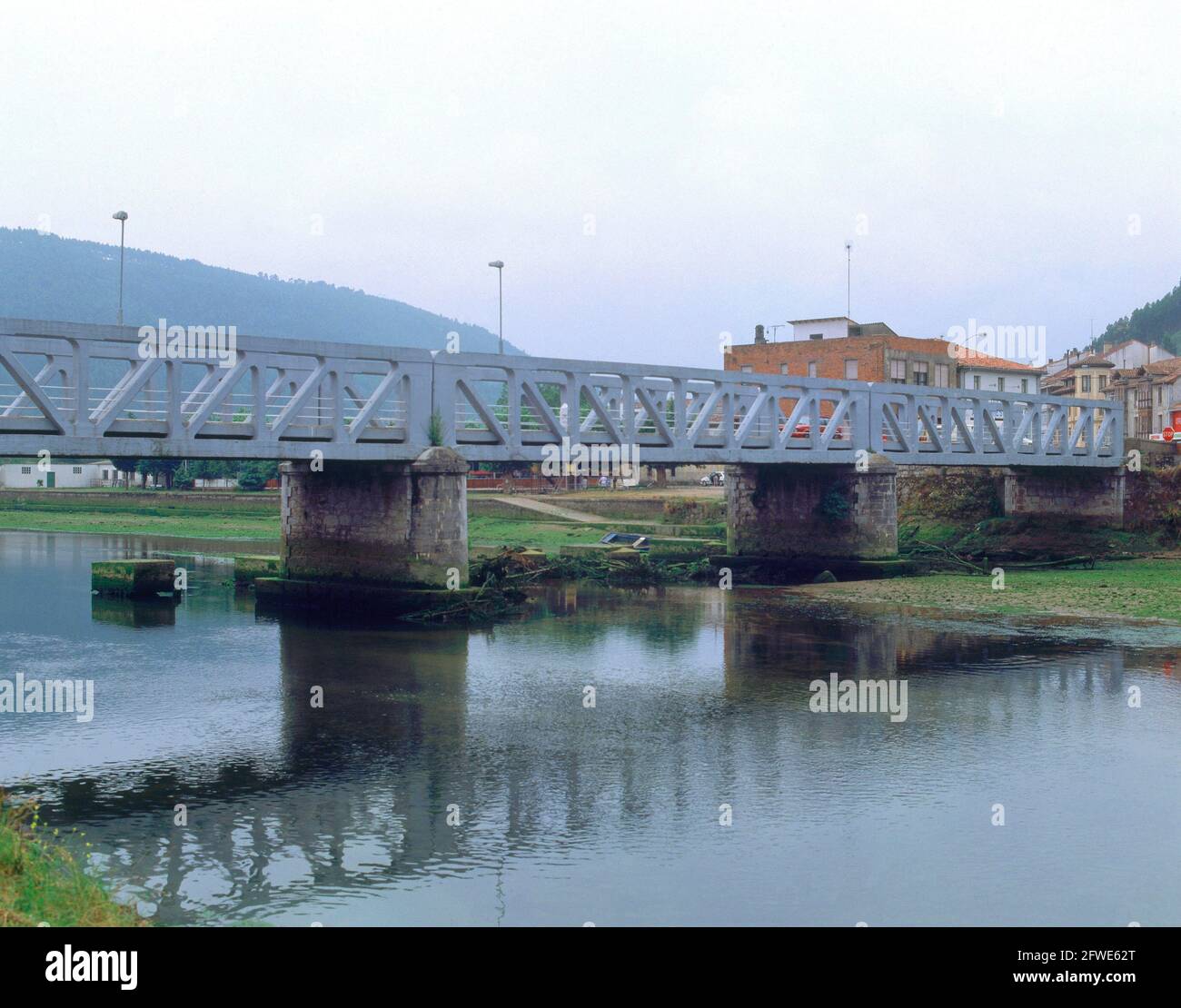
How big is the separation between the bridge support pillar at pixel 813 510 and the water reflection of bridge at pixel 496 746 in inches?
661

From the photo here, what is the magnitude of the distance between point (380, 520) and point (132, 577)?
1013cm

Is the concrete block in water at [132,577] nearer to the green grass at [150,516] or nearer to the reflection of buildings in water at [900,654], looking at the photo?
the reflection of buildings in water at [900,654]

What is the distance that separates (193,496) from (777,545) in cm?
5429

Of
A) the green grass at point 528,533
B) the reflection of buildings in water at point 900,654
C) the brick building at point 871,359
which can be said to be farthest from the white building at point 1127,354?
the reflection of buildings in water at point 900,654

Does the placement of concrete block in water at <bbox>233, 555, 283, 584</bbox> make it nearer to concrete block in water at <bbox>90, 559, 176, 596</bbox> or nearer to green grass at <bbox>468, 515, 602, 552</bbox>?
concrete block in water at <bbox>90, 559, 176, 596</bbox>

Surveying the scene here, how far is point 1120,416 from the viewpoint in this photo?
A: 70.9 meters

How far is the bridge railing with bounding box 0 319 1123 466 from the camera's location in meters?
31.4

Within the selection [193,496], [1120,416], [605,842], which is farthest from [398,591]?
[193,496]

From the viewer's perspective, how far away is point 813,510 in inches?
2272

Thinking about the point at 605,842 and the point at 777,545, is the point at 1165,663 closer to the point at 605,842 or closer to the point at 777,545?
the point at 605,842

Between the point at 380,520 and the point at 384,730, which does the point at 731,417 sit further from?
the point at 384,730

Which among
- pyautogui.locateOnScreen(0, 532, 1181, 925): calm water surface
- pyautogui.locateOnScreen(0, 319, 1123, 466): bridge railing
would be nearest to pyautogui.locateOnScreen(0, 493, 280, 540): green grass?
pyautogui.locateOnScreen(0, 319, 1123, 466): bridge railing

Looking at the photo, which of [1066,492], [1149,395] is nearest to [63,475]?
[1149,395]

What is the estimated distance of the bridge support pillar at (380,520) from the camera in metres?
40.6
